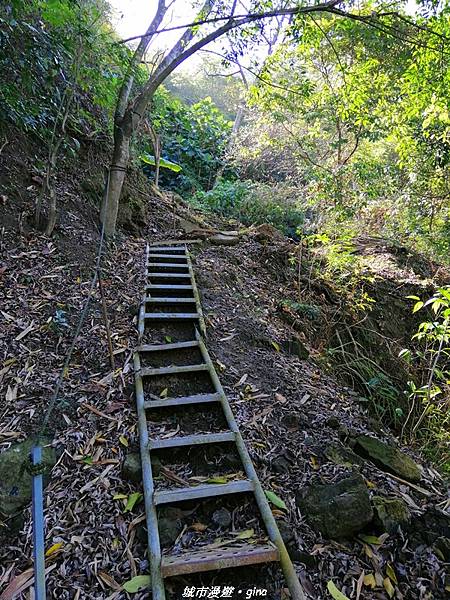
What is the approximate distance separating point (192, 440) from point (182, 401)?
36 cm

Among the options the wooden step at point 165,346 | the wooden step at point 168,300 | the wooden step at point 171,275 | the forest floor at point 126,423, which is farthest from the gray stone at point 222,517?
the wooden step at point 171,275

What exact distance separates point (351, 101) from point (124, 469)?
6.35 meters

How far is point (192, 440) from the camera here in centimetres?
228

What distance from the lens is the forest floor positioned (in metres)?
1.75

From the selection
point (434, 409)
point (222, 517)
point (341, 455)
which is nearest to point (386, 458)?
point (341, 455)

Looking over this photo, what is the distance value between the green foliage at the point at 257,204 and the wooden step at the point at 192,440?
6.83 m

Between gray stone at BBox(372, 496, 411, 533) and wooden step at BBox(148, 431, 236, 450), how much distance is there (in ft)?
2.79

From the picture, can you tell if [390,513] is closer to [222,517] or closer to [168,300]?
[222,517]

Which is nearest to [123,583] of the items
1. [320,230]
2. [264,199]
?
[320,230]

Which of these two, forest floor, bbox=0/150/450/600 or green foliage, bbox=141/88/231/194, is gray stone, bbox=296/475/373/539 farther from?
green foliage, bbox=141/88/231/194

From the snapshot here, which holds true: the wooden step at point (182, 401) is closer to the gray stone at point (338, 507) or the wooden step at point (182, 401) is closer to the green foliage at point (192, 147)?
the gray stone at point (338, 507)

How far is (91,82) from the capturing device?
427cm

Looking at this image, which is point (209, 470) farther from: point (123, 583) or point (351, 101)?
point (351, 101)

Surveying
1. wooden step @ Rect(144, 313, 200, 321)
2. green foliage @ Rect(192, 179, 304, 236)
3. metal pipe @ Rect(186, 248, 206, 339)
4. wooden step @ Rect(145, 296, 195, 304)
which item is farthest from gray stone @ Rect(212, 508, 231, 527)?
green foliage @ Rect(192, 179, 304, 236)
